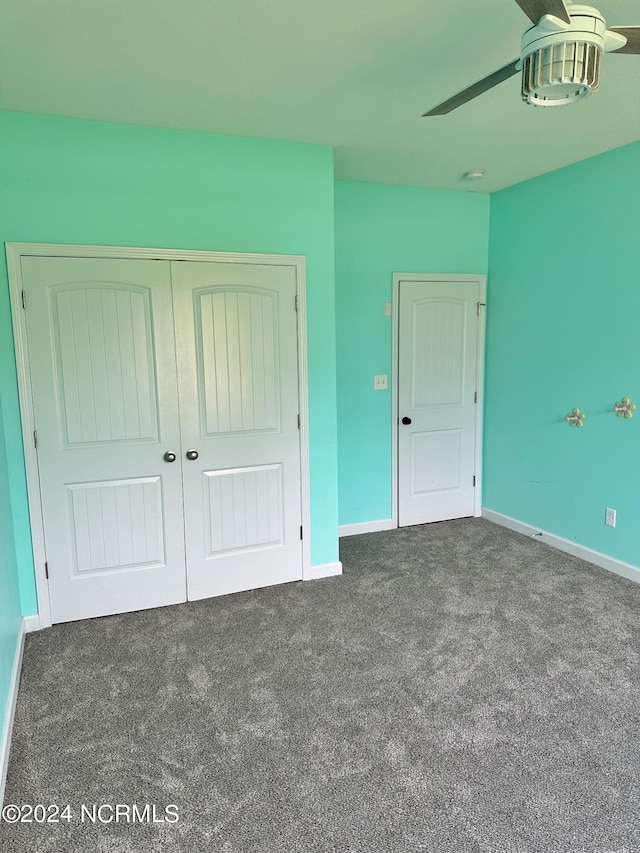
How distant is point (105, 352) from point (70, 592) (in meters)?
1.36

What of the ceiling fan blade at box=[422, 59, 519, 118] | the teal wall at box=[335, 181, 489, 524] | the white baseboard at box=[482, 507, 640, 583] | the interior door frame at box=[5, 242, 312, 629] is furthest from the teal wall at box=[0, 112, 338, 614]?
the white baseboard at box=[482, 507, 640, 583]

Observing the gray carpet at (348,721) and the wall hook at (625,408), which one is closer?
the gray carpet at (348,721)

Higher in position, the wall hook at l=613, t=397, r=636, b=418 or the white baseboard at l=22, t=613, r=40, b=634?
the wall hook at l=613, t=397, r=636, b=418

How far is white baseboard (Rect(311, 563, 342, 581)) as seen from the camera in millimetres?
3400

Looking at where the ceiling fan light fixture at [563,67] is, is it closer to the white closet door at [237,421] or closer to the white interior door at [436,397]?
the white closet door at [237,421]

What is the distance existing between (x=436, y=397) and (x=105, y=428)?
263cm

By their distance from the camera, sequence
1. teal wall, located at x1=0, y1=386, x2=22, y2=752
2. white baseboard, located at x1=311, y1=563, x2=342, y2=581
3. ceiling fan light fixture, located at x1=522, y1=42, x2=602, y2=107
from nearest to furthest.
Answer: ceiling fan light fixture, located at x1=522, y1=42, x2=602, y2=107, teal wall, located at x1=0, y1=386, x2=22, y2=752, white baseboard, located at x1=311, y1=563, x2=342, y2=581

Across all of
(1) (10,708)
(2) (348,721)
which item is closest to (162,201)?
(1) (10,708)

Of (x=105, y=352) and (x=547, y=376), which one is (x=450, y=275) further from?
(x=105, y=352)

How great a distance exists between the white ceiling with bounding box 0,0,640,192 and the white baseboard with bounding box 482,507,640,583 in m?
2.65

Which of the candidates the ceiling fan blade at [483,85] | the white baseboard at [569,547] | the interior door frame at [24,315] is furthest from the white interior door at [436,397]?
the ceiling fan blade at [483,85]

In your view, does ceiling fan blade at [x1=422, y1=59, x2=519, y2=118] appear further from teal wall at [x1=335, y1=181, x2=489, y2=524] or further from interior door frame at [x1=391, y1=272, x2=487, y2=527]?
interior door frame at [x1=391, y1=272, x2=487, y2=527]

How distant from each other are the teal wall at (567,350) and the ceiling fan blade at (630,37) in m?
1.85

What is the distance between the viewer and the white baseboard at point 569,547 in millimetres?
3334
